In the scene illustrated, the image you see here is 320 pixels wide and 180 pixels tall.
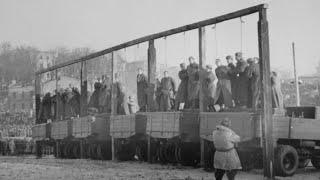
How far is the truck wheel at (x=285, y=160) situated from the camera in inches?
533

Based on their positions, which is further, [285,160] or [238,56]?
[238,56]

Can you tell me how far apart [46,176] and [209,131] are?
4.83 m

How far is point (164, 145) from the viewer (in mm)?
18266

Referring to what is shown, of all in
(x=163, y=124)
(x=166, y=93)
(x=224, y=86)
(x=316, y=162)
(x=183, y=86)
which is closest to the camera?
(x=224, y=86)

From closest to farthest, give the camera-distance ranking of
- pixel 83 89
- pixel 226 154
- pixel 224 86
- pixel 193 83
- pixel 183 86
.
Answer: pixel 226 154 → pixel 224 86 → pixel 193 83 → pixel 183 86 → pixel 83 89

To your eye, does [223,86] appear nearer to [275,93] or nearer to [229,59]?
[229,59]

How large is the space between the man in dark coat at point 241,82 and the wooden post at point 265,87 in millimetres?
2123

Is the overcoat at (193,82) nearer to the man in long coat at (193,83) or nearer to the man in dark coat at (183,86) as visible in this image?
the man in long coat at (193,83)

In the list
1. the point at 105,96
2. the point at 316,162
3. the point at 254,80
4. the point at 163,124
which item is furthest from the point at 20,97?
the point at 254,80

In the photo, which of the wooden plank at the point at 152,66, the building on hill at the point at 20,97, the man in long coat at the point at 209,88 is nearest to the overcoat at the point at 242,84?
the man in long coat at the point at 209,88

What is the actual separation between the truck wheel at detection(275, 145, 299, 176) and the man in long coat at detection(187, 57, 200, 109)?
433 centimetres

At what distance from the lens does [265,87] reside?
13508 millimetres

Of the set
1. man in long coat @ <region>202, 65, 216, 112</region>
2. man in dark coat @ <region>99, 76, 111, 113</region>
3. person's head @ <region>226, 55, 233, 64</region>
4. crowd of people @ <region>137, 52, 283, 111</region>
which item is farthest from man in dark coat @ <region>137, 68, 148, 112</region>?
person's head @ <region>226, 55, 233, 64</region>

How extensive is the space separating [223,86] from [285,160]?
3.42 m
